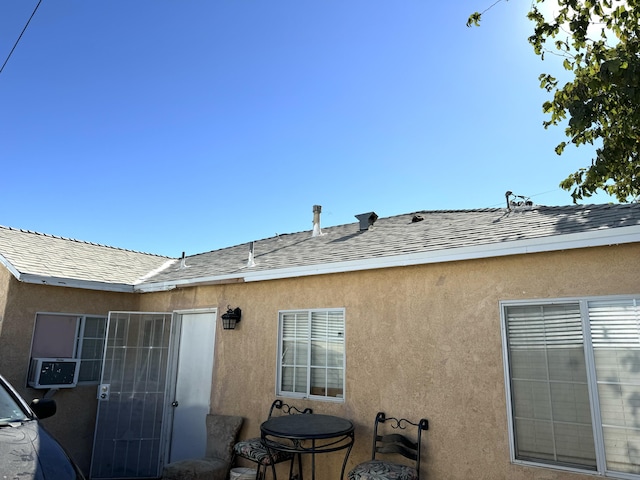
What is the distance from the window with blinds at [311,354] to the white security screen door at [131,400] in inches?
109

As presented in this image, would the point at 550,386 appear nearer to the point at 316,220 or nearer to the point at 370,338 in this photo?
the point at 370,338

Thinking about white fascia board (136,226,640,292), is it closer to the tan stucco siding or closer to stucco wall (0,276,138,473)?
stucco wall (0,276,138,473)

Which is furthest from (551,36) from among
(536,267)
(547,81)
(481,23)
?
(536,267)

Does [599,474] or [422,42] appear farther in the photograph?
[422,42]

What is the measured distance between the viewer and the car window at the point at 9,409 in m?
3.68

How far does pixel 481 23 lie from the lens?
629 centimetres

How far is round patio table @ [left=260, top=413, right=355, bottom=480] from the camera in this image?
4621mm

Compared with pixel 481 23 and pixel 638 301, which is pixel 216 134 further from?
pixel 638 301

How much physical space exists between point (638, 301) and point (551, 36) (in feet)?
15.9

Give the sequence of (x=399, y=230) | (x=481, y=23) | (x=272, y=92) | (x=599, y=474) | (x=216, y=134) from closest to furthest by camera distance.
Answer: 1. (x=599, y=474)
2. (x=481, y=23)
3. (x=399, y=230)
4. (x=272, y=92)
5. (x=216, y=134)

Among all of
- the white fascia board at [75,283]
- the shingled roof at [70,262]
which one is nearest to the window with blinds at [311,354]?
the white fascia board at [75,283]

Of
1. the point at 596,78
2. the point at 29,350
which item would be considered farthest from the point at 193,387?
the point at 596,78

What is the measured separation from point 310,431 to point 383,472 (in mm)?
924

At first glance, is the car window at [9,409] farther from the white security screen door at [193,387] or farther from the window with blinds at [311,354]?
the white security screen door at [193,387]
